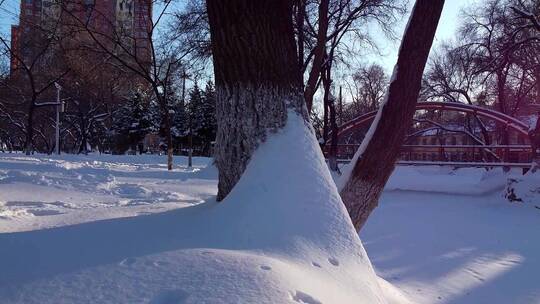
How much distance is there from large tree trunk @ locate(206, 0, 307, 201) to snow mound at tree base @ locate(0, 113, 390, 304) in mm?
180

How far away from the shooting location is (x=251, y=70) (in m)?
4.42

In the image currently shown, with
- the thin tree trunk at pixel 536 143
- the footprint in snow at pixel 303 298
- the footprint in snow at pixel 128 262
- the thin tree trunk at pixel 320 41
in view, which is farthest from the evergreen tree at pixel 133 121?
the footprint in snow at pixel 303 298

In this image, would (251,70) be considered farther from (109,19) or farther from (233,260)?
(109,19)

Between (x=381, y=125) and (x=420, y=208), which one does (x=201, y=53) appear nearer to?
(x=420, y=208)

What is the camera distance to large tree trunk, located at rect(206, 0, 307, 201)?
4.38m

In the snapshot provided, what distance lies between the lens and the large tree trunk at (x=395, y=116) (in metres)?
5.00

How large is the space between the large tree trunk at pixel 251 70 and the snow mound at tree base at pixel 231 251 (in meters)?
0.18

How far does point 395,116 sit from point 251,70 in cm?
157

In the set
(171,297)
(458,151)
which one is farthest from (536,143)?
(171,297)

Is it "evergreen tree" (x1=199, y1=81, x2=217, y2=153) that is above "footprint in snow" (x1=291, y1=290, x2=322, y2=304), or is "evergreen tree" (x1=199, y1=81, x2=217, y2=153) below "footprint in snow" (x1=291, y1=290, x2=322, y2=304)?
above

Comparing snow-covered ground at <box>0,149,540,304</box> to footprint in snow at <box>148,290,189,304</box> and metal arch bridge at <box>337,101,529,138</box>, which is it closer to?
footprint in snow at <box>148,290,189,304</box>

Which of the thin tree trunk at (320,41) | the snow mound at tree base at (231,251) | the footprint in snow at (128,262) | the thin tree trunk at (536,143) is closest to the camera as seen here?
the snow mound at tree base at (231,251)

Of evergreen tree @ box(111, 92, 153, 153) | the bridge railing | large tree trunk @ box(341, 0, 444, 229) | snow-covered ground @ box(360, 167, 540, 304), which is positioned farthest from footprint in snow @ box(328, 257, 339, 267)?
evergreen tree @ box(111, 92, 153, 153)

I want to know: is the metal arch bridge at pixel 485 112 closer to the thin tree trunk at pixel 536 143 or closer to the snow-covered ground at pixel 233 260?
the thin tree trunk at pixel 536 143
